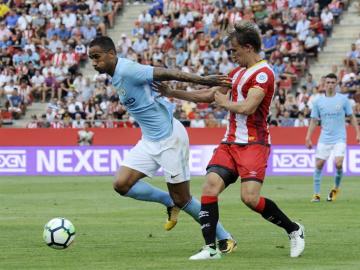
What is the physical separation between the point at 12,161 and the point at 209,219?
24.8 meters

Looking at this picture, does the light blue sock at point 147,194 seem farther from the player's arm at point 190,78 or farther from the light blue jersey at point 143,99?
the player's arm at point 190,78

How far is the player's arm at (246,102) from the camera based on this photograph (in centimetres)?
1115

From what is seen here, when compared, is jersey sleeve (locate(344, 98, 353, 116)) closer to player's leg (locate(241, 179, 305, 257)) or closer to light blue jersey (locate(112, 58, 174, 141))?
light blue jersey (locate(112, 58, 174, 141))

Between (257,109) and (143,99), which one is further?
(143,99)

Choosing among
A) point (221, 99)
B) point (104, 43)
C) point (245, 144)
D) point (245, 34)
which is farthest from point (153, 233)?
point (245, 34)

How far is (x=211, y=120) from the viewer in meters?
35.9

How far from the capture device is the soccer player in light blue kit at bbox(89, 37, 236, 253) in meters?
12.5

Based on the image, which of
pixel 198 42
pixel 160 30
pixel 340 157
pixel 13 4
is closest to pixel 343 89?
pixel 198 42

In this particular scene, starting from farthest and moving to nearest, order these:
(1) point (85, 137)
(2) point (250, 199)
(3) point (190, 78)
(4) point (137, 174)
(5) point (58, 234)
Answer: (1) point (85, 137) → (4) point (137, 174) → (5) point (58, 234) → (3) point (190, 78) → (2) point (250, 199)

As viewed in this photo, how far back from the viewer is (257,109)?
11523 mm

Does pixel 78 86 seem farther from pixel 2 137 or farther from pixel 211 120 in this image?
pixel 211 120

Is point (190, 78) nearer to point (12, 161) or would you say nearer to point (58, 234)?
point (58, 234)

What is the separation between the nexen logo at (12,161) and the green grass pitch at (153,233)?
916cm

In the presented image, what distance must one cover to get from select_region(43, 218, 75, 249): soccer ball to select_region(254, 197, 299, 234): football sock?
235cm
